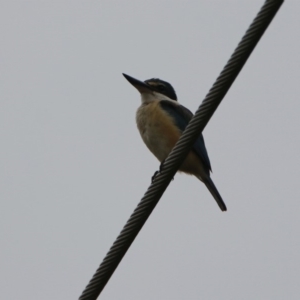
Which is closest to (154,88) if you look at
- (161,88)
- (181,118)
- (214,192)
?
(161,88)

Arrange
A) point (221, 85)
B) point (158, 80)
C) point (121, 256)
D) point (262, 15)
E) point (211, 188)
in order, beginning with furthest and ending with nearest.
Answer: point (158, 80) → point (211, 188) → point (121, 256) → point (221, 85) → point (262, 15)

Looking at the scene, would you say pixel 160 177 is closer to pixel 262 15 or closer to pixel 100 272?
pixel 100 272

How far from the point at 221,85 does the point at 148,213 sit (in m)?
0.75

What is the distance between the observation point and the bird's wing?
676 cm

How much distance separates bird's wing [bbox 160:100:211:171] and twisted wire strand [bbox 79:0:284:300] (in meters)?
2.99

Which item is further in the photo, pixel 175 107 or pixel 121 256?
pixel 175 107

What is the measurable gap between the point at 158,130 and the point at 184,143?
3.08 meters

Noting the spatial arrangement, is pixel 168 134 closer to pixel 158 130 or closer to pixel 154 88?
pixel 158 130

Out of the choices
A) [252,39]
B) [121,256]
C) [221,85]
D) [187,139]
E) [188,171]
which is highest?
[252,39]

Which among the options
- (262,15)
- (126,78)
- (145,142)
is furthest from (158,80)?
(262,15)

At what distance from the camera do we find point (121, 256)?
3562mm

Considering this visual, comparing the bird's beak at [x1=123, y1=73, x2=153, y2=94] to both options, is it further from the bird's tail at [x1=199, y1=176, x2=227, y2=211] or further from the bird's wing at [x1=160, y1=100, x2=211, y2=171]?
the bird's tail at [x1=199, y1=176, x2=227, y2=211]

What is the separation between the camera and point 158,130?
6652 mm

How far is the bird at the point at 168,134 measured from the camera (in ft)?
21.7
